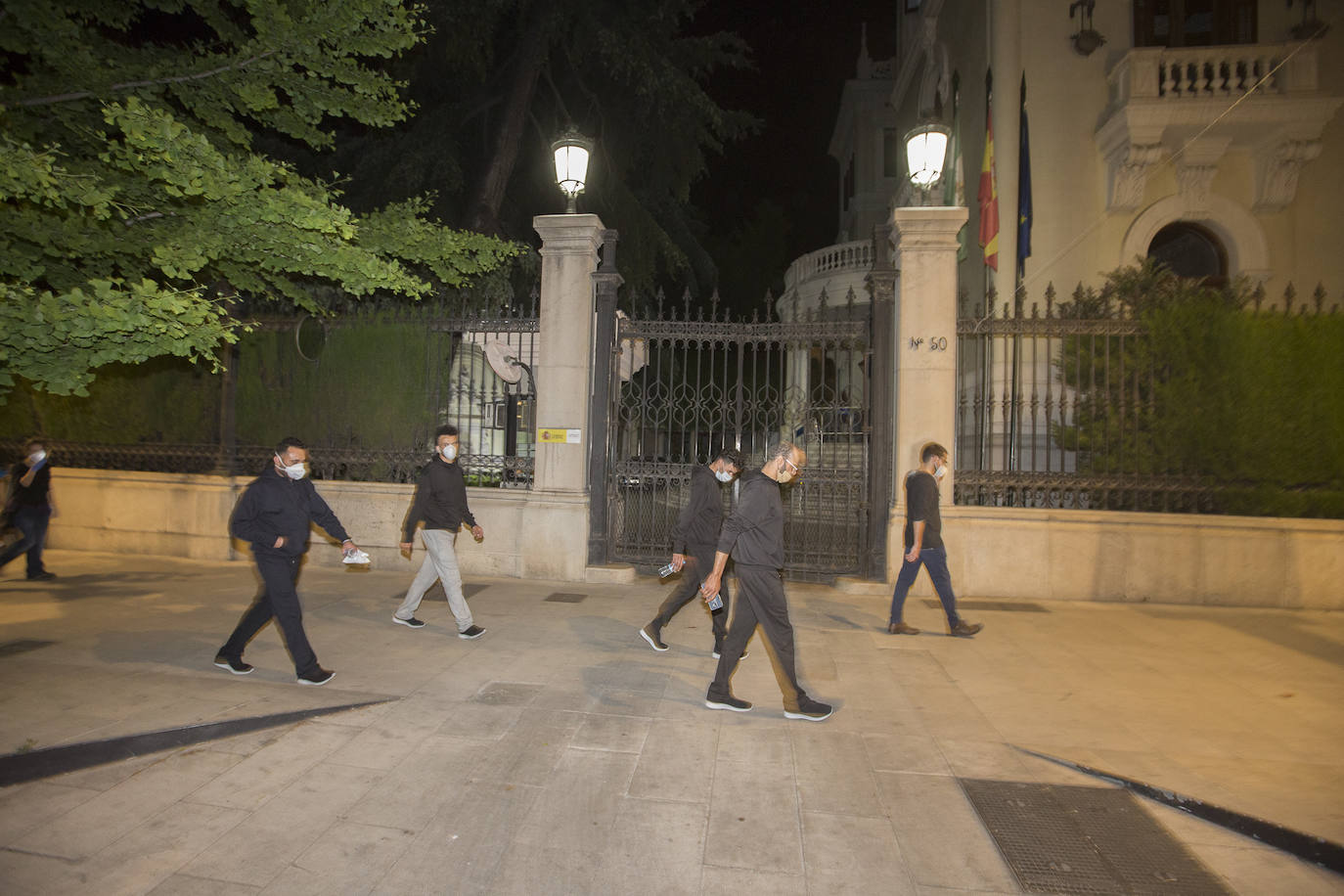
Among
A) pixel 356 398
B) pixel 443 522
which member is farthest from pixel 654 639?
pixel 356 398

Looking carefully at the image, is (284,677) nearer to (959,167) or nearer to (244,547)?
(244,547)

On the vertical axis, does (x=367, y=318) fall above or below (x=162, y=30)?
below

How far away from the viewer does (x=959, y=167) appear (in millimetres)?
16109

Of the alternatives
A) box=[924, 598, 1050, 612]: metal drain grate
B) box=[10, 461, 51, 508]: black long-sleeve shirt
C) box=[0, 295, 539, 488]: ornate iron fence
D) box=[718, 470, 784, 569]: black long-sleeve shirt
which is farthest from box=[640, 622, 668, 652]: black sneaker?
box=[10, 461, 51, 508]: black long-sleeve shirt

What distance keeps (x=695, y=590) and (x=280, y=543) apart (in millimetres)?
3263

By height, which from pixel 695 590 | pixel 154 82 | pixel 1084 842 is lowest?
pixel 1084 842

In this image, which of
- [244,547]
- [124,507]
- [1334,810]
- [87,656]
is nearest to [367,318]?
[244,547]

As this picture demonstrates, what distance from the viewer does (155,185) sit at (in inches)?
248

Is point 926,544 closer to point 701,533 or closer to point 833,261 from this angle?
point 701,533

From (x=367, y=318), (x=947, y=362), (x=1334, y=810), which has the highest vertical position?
(x=367, y=318)

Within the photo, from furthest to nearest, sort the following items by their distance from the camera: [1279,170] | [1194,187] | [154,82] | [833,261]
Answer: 1. [833,261]
2. [1194,187]
3. [1279,170]
4. [154,82]

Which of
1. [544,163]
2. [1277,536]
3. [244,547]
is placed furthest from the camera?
[544,163]

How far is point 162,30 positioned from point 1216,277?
1834 cm

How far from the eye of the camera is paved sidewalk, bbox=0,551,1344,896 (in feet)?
10.4
